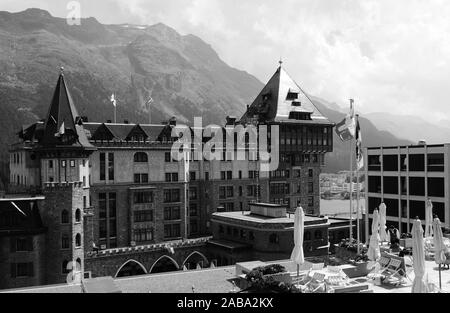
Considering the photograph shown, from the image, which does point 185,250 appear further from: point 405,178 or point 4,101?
point 4,101

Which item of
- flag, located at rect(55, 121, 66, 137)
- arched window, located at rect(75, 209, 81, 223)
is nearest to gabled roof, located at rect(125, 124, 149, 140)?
flag, located at rect(55, 121, 66, 137)

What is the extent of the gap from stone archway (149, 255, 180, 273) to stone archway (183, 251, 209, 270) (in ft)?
5.79

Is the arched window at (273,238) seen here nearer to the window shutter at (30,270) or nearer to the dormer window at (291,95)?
the window shutter at (30,270)

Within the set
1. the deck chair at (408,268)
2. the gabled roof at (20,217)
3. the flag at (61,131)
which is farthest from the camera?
the flag at (61,131)

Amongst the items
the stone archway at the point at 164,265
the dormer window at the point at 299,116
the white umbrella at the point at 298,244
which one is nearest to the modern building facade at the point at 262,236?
the stone archway at the point at 164,265

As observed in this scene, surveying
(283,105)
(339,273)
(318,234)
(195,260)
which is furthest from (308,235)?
(339,273)

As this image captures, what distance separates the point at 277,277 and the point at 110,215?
4447 centimetres

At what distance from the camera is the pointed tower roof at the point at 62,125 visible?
179ft

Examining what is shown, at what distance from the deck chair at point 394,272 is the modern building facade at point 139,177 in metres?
36.8

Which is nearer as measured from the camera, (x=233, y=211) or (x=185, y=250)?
(x=185, y=250)

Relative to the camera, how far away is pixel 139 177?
70250mm

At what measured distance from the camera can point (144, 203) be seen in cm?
7025

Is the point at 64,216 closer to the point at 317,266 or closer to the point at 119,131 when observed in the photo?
the point at 119,131

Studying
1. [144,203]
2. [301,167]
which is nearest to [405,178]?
[301,167]
